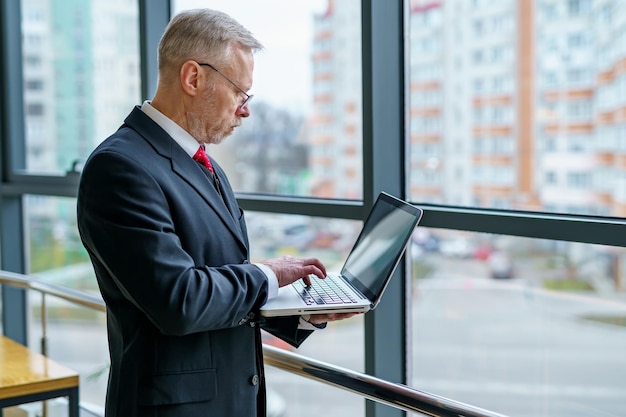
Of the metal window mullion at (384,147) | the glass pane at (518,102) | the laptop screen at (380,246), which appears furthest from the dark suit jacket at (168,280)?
the glass pane at (518,102)

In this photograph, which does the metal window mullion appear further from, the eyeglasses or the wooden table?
the wooden table

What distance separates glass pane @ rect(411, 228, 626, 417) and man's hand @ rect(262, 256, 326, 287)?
2.37 feet

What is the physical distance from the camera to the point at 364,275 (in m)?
1.49

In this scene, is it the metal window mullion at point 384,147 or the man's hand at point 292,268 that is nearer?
the man's hand at point 292,268

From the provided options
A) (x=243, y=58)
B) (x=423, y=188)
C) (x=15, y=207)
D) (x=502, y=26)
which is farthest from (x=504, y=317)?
(x=15, y=207)

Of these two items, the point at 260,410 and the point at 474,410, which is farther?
the point at 260,410

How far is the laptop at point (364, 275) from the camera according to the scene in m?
1.34

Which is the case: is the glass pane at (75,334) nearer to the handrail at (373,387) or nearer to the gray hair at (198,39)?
the handrail at (373,387)

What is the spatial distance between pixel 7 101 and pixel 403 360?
8.70 feet

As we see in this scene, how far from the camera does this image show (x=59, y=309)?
376cm

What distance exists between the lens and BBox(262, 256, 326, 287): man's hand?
136cm

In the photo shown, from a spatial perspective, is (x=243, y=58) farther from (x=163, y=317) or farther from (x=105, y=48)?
(x=105, y=48)

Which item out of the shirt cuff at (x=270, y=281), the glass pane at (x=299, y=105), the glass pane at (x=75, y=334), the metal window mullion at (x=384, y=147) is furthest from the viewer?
the glass pane at (x=75, y=334)

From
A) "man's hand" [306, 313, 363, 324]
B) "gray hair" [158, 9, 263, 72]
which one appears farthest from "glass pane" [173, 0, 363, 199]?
"gray hair" [158, 9, 263, 72]
